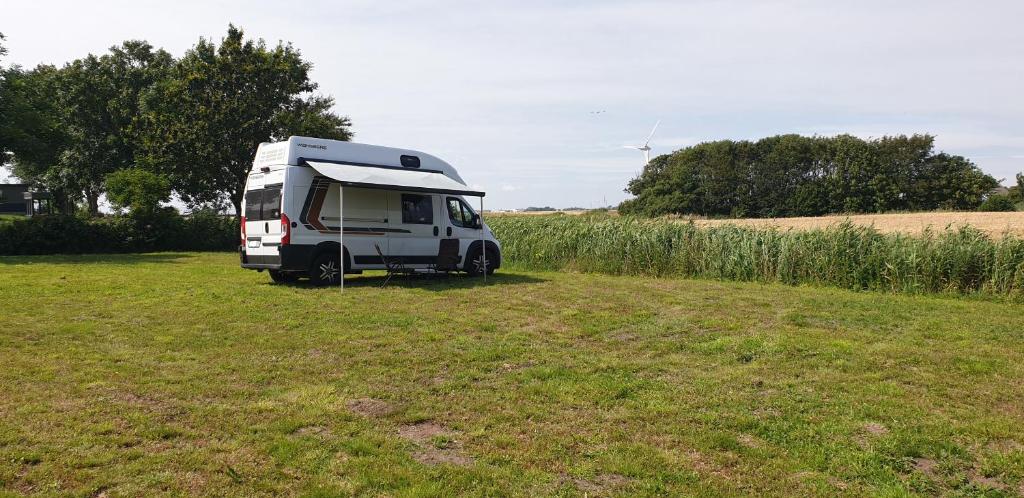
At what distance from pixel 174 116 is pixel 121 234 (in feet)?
23.2

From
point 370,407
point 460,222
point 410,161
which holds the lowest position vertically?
point 370,407

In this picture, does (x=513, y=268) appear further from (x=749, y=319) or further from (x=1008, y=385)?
(x=1008, y=385)

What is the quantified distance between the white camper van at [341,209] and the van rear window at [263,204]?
0.06 ft

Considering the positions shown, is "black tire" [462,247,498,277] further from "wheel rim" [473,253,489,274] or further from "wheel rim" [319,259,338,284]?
"wheel rim" [319,259,338,284]

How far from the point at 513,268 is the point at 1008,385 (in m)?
14.7

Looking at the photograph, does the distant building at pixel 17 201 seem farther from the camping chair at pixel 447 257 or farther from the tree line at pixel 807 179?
the tree line at pixel 807 179

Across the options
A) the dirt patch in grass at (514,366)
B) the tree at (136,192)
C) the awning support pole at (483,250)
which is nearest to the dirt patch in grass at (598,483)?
the dirt patch in grass at (514,366)

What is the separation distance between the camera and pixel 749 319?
9.34 meters

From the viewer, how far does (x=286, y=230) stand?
40.7 feet

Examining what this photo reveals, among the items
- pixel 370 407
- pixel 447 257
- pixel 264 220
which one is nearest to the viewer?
pixel 370 407

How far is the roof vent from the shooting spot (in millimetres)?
14516

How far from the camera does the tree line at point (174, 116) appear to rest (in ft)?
81.6

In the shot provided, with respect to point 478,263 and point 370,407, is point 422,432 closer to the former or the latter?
point 370,407

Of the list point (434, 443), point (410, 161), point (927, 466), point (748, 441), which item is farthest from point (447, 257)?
point (927, 466)
